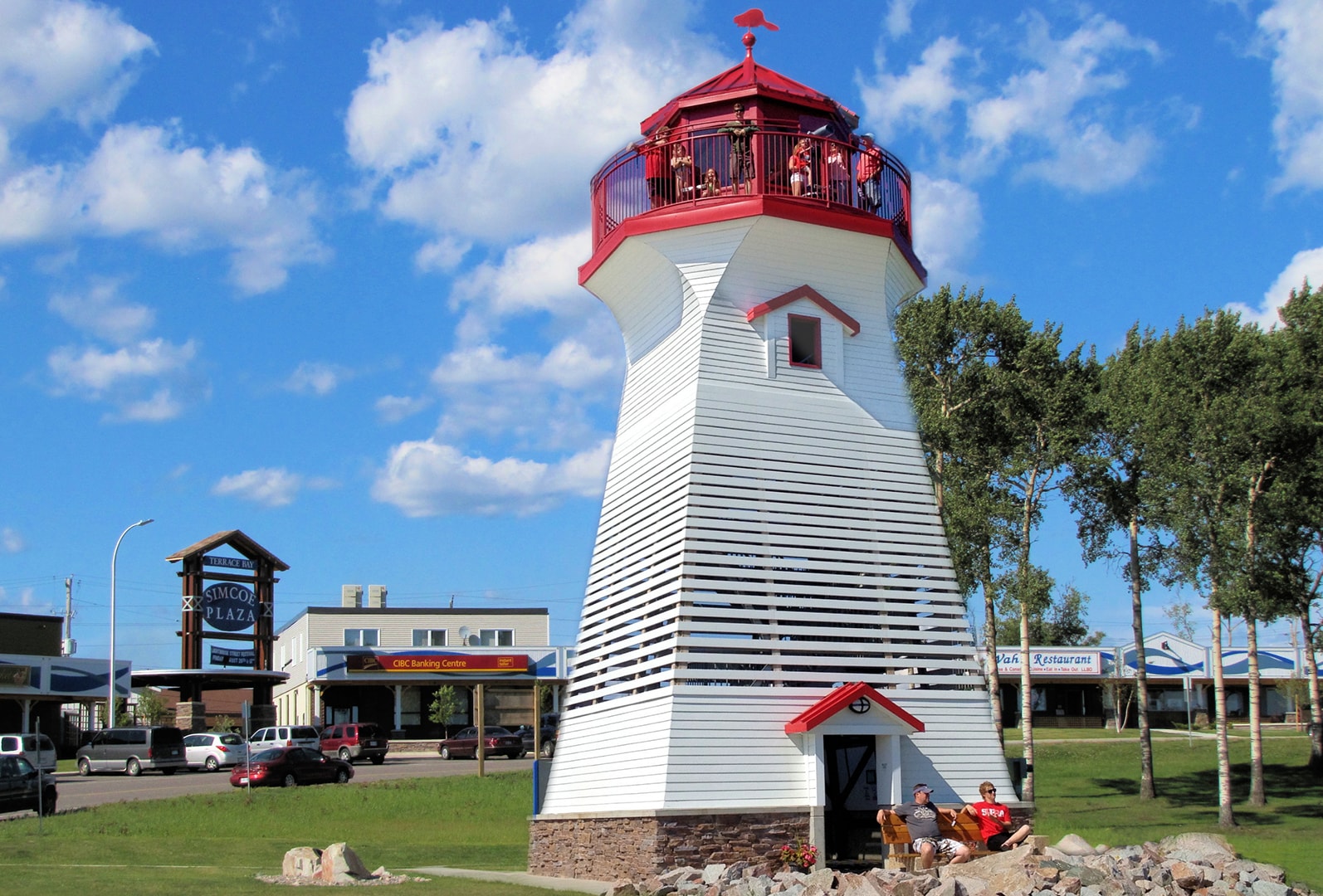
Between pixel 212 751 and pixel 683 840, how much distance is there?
28.9m

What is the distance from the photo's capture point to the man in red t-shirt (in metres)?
14.8

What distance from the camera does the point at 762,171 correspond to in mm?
17297

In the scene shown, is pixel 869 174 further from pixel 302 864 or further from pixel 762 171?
pixel 302 864

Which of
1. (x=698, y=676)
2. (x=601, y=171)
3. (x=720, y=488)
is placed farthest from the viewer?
(x=601, y=171)

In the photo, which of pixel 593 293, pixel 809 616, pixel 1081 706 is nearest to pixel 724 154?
pixel 593 293

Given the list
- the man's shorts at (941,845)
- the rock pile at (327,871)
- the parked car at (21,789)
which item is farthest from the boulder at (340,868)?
the parked car at (21,789)

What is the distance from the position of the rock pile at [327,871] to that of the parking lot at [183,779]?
1406cm

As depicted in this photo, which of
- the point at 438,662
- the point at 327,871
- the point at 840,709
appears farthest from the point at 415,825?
the point at 438,662

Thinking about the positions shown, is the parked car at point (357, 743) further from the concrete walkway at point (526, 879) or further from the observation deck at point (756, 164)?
the observation deck at point (756, 164)

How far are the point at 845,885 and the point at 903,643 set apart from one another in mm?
4753

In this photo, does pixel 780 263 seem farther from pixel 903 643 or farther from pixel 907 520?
pixel 903 643

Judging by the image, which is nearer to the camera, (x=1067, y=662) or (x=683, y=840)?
(x=683, y=840)

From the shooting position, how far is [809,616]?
16.1 m

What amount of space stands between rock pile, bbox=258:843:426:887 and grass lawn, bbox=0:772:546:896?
445mm
